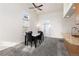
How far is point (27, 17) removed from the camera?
5.49 ft

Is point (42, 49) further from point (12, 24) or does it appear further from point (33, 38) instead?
point (12, 24)

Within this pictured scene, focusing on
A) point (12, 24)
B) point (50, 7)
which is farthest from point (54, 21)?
point (12, 24)

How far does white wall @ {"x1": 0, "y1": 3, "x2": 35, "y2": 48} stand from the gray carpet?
13 centimetres

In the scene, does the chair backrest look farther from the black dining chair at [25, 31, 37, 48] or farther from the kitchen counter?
the kitchen counter

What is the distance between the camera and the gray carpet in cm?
164

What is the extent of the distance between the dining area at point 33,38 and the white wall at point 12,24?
93 mm

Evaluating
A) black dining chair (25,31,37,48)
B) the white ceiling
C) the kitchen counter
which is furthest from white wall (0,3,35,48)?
the kitchen counter

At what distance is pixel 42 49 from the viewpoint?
5.63 feet

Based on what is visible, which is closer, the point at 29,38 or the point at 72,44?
the point at 29,38

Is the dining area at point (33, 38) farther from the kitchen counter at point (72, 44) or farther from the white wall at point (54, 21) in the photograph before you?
the kitchen counter at point (72, 44)

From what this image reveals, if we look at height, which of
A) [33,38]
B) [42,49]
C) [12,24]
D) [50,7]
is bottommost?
[42,49]

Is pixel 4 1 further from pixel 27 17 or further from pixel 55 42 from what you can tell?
pixel 55 42

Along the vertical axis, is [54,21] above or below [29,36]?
above

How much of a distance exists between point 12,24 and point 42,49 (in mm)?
625
